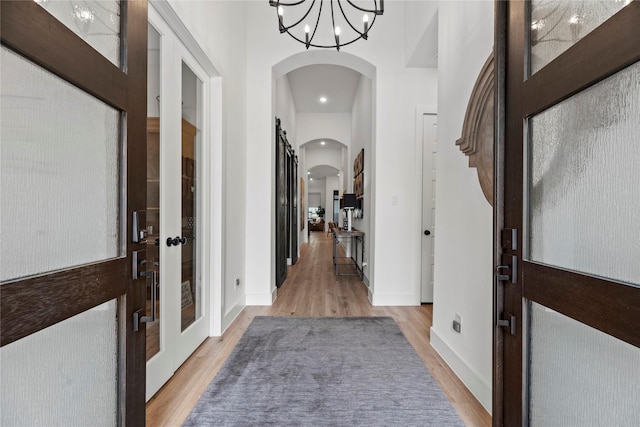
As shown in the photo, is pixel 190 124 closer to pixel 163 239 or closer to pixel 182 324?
pixel 163 239

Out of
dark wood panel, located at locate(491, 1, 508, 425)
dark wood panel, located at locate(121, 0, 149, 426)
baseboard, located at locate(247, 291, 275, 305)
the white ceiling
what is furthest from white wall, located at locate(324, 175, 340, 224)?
dark wood panel, located at locate(121, 0, 149, 426)

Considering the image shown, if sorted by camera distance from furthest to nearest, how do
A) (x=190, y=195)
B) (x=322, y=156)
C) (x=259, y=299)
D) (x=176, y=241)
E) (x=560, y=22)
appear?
(x=322, y=156) → (x=259, y=299) → (x=190, y=195) → (x=176, y=241) → (x=560, y=22)

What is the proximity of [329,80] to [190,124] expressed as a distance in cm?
408

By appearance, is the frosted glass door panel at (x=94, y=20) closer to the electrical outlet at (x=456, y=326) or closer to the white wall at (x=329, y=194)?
the electrical outlet at (x=456, y=326)

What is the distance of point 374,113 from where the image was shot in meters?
3.83

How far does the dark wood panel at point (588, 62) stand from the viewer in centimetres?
75

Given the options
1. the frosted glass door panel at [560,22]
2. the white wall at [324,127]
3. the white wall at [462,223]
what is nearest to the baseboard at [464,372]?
the white wall at [462,223]

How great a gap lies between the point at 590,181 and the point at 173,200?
7.14 ft

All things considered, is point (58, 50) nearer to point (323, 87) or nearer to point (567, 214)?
point (567, 214)

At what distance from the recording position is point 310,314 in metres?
3.33

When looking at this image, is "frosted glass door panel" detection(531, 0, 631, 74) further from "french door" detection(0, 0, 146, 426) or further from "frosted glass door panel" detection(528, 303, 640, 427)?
"french door" detection(0, 0, 146, 426)

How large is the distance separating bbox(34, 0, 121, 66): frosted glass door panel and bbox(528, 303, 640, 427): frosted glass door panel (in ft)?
5.78

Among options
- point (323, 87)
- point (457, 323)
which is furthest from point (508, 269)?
point (323, 87)

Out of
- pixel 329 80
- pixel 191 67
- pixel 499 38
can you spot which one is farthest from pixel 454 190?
pixel 329 80
